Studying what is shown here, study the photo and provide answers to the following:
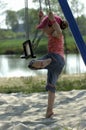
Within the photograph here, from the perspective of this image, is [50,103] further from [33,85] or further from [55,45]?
[33,85]

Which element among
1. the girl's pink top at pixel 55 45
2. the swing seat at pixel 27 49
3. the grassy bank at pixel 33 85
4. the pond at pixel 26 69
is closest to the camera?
the swing seat at pixel 27 49

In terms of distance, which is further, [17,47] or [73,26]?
[17,47]

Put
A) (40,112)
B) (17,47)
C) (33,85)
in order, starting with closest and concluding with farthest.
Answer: (40,112)
(33,85)
(17,47)

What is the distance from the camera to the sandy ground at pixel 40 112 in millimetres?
4688

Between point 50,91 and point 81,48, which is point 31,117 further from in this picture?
point 81,48

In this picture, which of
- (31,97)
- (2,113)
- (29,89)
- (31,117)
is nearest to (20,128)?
(31,117)

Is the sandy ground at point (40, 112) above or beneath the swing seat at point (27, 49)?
beneath

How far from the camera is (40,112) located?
5.55 meters

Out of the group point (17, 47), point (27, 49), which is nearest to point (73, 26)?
point (27, 49)

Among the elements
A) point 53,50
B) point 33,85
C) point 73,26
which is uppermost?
point 73,26

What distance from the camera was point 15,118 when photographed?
523 cm

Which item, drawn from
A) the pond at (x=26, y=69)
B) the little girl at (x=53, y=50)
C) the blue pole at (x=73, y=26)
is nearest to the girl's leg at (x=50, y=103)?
the little girl at (x=53, y=50)

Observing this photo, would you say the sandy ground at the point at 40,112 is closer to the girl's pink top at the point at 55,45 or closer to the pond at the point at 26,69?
the girl's pink top at the point at 55,45

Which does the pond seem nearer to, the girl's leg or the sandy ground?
the sandy ground
